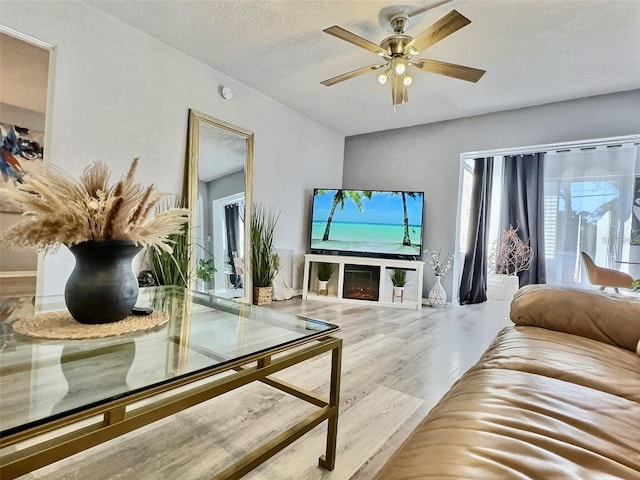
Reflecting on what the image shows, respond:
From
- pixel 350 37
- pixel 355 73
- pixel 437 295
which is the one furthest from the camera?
pixel 437 295

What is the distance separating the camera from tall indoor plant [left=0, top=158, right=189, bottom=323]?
3.15 ft

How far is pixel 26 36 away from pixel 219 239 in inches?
80.4

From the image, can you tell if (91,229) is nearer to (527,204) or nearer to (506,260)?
(506,260)

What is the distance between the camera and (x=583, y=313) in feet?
4.69

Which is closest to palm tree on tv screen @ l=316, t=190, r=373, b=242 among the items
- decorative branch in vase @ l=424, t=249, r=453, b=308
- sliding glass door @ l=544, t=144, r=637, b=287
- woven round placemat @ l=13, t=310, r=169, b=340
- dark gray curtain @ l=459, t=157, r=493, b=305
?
decorative branch in vase @ l=424, t=249, r=453, b=308

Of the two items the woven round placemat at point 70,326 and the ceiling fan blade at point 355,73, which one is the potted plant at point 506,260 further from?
the woven round placemat at point 70,326

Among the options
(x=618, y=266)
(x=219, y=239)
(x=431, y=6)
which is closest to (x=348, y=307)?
(x=219, y=239)

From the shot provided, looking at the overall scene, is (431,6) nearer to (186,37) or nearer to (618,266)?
(186,37)

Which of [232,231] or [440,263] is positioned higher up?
[232,231]

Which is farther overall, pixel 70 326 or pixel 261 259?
pixel 261 259

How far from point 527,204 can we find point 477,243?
4.74 ft

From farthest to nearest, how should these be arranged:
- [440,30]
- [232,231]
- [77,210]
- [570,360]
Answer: [232,231] → [440,30] → [570,360] → [77,210]

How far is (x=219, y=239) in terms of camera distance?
347 centimetres

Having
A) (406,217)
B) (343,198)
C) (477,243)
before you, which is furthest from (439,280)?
(343,198)
